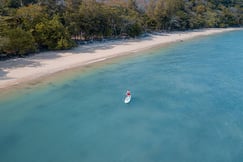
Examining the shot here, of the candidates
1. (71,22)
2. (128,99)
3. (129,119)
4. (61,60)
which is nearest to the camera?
(129,119)

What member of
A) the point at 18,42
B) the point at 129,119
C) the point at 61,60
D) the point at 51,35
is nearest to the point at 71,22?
the point at 51,35

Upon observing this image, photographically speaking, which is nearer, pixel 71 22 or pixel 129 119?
pixel 129 119

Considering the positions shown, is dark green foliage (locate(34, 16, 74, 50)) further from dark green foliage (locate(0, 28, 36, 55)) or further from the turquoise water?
the turquoise water

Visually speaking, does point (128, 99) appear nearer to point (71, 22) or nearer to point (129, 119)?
point (129, 119)

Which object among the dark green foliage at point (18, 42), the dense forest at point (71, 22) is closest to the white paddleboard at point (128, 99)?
the dense forest at point (71, 22)

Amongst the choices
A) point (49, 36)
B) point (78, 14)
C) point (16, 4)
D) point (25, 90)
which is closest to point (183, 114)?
point (25, 90)

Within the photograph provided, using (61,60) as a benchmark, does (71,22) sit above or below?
above
